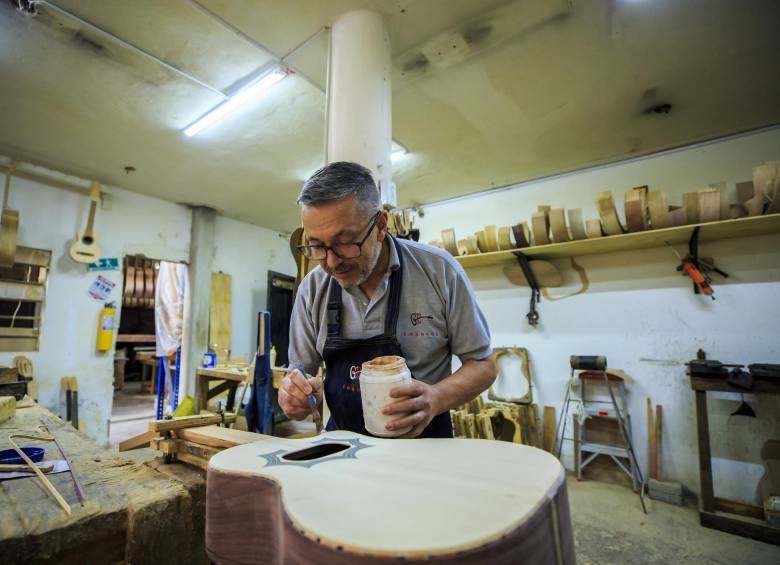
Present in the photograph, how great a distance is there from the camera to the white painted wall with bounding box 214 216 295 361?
20.0 ft

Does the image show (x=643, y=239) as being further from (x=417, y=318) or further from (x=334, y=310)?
(x=334, y=310)

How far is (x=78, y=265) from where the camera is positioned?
456cm

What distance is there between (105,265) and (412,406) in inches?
215

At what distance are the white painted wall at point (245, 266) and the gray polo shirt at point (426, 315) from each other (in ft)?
17.4

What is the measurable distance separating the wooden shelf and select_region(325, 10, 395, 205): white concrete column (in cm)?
222

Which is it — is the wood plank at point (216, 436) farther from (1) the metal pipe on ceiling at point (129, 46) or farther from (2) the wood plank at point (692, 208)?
(2) the wood plank at point (692, 208)

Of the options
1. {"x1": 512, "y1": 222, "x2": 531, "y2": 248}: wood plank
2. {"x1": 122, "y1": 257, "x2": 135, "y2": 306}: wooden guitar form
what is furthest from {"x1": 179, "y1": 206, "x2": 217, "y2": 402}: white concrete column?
→ {"x1": 512, "y1": 222, "x2": 531, "y2": 248}: wood plank

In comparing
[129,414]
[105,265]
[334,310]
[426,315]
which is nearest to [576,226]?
[426,315]

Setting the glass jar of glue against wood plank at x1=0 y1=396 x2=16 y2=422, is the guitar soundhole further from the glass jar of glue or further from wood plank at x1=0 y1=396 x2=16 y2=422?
wood plank at x1=0 y1=396 x2=16 y2=422

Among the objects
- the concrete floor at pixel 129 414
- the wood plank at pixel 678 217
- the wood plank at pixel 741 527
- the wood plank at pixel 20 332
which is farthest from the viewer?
the concrete floor at pixel 129 414

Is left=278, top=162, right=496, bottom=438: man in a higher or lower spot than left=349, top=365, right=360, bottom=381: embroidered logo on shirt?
higher

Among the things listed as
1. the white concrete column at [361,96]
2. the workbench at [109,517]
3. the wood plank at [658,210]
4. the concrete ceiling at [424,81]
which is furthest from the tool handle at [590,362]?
the workbench at [109,517]

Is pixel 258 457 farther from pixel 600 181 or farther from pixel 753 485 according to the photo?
pixel 600 181

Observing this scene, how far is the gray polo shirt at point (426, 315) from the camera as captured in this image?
1.27 metres
